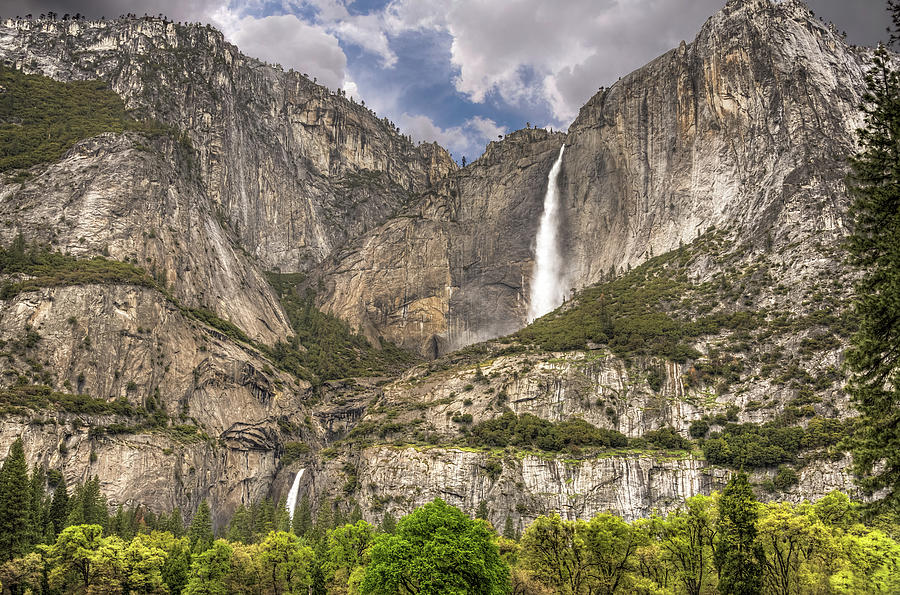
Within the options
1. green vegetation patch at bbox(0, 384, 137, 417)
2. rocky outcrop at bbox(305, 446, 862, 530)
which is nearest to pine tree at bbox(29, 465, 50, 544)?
green vegetation patch at bbox(0, 384, 137, 417)

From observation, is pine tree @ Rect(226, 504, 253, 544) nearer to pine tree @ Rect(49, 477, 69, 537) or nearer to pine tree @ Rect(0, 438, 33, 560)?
pine tree @ Rect(49, 477, 69, 537)

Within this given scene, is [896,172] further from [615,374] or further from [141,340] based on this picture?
[141,340]

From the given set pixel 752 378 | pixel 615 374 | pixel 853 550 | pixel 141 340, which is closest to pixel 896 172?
pixel 853 550

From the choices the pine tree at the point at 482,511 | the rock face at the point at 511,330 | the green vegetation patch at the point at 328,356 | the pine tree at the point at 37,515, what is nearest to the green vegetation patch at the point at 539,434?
the rock face at the point at 511,330

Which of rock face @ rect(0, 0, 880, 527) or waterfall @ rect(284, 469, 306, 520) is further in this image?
waterfall @ rect(284, 469, 306, 520)

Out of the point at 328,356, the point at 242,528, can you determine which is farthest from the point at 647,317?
the point at 328,356

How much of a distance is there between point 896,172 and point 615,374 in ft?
333

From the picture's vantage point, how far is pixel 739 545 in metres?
50.2

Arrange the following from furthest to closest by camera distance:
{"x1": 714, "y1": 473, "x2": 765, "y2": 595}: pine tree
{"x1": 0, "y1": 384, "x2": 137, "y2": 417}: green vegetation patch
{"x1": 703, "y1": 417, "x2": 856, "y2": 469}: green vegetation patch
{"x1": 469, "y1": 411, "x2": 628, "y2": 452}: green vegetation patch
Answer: {"x1": 469, "y1": 411, "x2": 628, "y2": 452}: green vegetation patch < {"x1": 0, "y1": 384, "x2": 137, "y2": 417}: green vegetation patch < {"x1": 703, "y1": 417, "x2": 856, "y2": 469}: green vegetation patch < {"x1": 714, "y1": 473, "x2": 765, "y2": 595}: pine tree

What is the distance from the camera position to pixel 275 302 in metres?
197

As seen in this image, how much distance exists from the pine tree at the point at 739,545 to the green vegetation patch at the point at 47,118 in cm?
15975

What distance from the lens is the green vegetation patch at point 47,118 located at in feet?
541

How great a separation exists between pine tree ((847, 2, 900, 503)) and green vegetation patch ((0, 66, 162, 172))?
170 metres

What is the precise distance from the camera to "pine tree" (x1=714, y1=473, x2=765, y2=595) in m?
49.3
